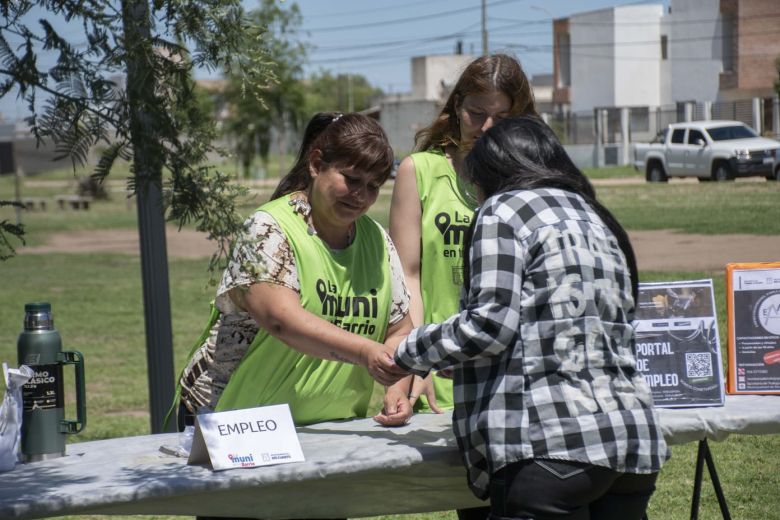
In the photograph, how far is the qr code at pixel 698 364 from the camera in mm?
3342

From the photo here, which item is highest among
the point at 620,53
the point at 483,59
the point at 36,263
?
the point at 620,53

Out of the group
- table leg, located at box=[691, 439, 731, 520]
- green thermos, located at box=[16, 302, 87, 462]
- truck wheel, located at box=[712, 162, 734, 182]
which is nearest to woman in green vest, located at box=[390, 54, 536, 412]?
table leg, located at box=[691, 439, 731, 520]

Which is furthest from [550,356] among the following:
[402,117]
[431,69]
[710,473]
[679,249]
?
[431,69]

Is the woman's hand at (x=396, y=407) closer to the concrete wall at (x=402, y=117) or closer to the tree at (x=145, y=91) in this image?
the tree at (x=145, y=91)

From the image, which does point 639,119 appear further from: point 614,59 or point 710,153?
point 710,153

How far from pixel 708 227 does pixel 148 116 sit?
38.4 feet

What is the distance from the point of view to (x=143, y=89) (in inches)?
67.1

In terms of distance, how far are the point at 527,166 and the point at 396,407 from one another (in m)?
1.02

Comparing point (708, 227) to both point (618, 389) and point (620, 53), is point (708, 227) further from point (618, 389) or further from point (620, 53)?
point (620, 53)

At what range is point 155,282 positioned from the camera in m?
4.81

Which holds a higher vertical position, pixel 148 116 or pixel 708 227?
pixel 148 116

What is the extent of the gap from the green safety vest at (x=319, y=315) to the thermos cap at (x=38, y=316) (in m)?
0.51

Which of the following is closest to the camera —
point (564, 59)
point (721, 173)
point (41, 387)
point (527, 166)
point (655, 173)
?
point (527, 166)

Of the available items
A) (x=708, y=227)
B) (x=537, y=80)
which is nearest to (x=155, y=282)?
(x=708, y=227)
